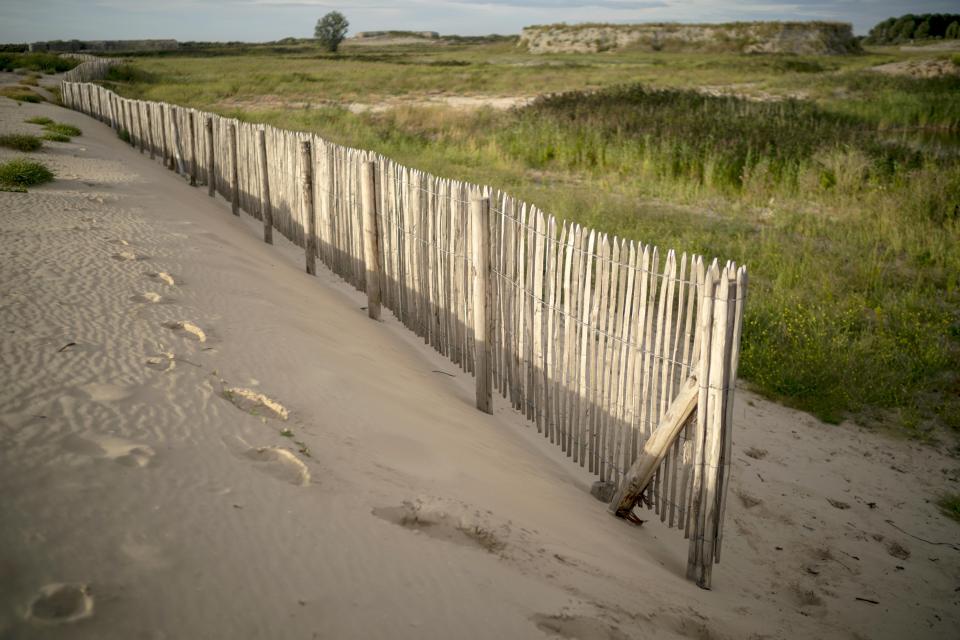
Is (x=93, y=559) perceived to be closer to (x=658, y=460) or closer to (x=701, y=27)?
(x=658, y=460)

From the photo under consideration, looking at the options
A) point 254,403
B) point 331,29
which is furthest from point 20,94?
point 331,29

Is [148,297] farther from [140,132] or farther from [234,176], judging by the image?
[140,132]

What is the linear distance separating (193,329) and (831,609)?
410 cm

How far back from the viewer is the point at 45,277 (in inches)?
192

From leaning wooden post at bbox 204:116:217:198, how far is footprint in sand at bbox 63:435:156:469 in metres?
9.09

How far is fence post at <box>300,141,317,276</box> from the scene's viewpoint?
784 centimetres

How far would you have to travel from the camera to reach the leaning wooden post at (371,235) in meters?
6.56

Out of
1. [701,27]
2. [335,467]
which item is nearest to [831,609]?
[335,467]

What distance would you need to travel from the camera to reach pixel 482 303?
505 cm

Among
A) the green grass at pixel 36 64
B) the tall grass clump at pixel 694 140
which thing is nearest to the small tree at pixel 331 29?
the green grass at pixel 36 64

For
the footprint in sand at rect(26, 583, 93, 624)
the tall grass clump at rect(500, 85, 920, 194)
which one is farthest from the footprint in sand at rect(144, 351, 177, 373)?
the tall grass clump at rect(500, 85, 920, 194)

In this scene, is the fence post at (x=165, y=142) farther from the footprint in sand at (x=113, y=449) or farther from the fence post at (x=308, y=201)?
the footprint in sand at (x=113, y=449)

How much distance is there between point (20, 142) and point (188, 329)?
916 centimetres

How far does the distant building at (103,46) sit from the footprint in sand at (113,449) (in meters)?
70.6
